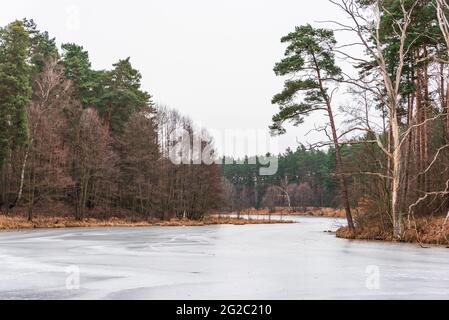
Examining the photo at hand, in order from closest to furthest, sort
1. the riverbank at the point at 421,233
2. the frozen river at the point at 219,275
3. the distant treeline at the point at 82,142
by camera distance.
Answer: the frozen river at the point at 219,275 → the riverbank at the point at 421,233 → the distant treeline at the point at 82,142

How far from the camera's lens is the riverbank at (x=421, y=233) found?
73.8ft

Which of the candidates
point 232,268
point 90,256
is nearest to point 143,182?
point 90,256

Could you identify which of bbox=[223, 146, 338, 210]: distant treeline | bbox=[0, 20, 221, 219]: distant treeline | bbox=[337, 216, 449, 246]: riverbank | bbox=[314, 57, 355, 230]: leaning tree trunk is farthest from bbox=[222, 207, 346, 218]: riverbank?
bbox=[337, 216, 449, 246]: riverbank

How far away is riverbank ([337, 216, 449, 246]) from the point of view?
22.5 m

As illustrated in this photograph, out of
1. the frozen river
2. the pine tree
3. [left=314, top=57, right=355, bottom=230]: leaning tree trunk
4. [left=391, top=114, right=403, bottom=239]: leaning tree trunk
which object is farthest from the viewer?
the pine tree

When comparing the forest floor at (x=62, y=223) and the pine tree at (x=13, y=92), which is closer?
the forest floor at (x=62, y=223)

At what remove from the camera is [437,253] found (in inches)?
718

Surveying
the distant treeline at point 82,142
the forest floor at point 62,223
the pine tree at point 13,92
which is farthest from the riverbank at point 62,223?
the pine tree at point 13,92

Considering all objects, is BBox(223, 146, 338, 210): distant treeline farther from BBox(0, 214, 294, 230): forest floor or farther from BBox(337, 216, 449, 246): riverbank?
BBox(337, 216, 449, 246): riverbank

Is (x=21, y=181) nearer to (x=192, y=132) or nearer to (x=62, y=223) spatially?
(x=62, y=223)

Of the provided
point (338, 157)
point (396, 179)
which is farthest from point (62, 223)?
point (396, 179)

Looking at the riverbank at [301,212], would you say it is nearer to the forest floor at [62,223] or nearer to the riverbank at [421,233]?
the forest floor at [62,223]

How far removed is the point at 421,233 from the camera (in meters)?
24.0

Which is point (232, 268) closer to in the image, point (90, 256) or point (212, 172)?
point (90, 256)
